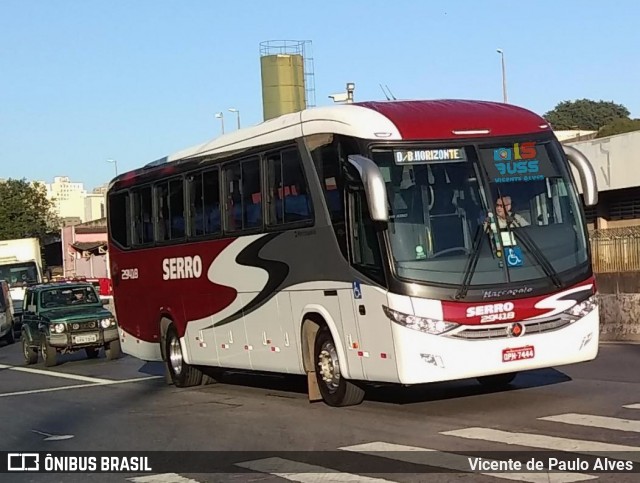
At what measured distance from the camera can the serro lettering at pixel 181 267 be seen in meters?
16.9

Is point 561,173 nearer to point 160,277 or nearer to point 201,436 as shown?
point 201,436

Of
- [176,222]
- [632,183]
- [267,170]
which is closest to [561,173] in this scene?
[267,170]

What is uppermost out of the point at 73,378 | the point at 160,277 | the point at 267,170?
the point at 267,170

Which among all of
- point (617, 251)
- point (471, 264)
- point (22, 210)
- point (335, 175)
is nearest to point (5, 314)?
point (617, 251)

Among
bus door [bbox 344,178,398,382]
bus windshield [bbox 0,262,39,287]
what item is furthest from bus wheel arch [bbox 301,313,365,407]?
bus windshield [bbox 0,262,39,287]

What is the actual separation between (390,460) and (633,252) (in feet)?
71.7

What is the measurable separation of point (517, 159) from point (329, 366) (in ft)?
11.2

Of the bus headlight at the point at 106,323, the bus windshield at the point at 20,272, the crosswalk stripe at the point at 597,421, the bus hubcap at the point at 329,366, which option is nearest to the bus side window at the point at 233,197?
the bus hubcap at the point at 329,366

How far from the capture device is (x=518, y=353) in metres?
11.9

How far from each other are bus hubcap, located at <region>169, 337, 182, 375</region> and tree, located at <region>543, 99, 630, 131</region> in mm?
114024

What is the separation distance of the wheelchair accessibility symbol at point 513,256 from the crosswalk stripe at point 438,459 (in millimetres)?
2726

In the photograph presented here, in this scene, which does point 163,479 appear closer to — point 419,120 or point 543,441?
point 543,441

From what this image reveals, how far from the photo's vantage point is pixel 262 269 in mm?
14789

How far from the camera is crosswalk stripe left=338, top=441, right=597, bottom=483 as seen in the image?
26.8 feet
